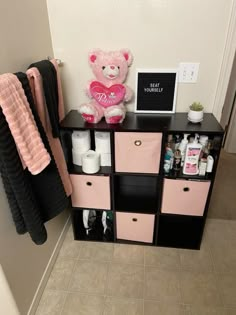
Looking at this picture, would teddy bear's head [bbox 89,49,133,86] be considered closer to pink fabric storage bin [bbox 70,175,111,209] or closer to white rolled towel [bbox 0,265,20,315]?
pink fabric storage bin [bbox 70,175,111,209]

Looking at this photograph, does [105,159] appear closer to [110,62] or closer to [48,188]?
[48,188]

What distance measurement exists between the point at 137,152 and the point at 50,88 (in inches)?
22.5

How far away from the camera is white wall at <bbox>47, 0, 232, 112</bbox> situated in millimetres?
1268

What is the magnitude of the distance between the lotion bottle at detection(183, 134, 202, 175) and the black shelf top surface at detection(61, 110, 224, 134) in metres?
0.09

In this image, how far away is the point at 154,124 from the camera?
133 centimetres

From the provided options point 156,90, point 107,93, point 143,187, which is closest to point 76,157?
point 107,93

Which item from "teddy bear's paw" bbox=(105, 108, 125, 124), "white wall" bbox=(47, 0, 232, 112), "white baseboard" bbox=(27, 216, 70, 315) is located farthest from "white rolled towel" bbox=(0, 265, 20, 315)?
"white wall" bbox=(47, 0, 232, 112)

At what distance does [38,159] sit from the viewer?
0.95 m

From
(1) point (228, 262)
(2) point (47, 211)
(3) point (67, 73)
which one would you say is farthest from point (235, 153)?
(2) point (47, 211)

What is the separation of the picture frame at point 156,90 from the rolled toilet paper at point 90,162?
400 millimetres

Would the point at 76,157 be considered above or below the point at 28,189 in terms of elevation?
below

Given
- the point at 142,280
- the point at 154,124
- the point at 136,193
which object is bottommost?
the point at 142,280

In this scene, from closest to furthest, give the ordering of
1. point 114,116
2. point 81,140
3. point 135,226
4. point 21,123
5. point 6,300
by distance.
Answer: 1. point 21,123
2. point 6,300
3. point 114,116
4. point 81,140
5. point 135,226

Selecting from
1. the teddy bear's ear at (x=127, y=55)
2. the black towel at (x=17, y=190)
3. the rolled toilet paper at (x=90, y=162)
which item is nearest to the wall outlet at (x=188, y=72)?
the teddy bear's ear at (x=127, y=55)
